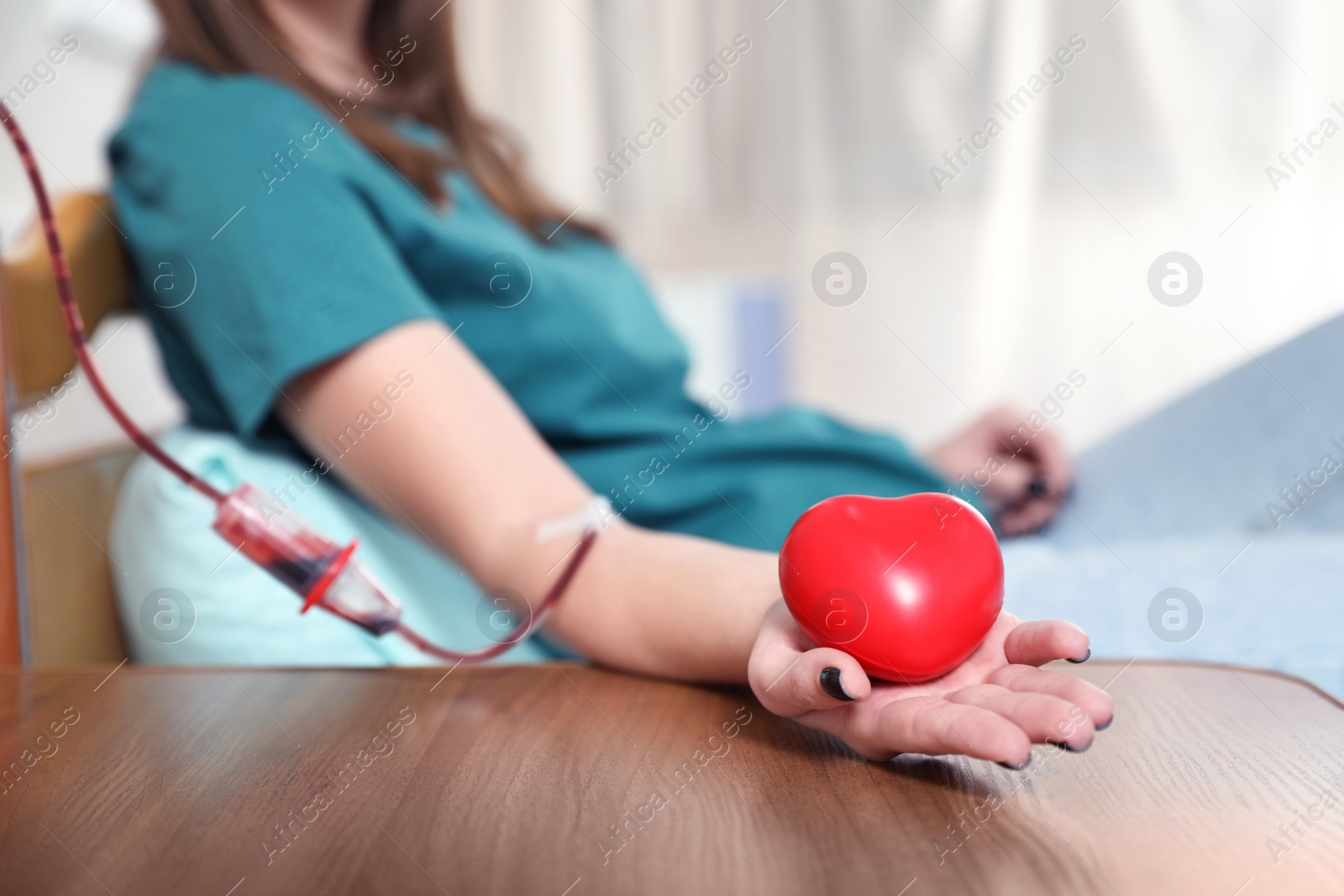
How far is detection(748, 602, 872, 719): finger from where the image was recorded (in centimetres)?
32

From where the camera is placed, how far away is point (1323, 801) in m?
0.29

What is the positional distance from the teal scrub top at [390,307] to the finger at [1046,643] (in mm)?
324

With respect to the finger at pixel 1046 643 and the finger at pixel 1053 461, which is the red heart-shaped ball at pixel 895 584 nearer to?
the finger at pixel 1046 643

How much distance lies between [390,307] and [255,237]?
10cm

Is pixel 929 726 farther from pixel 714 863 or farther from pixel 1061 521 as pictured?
pixel 1061 521

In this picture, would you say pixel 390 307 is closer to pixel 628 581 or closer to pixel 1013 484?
pixel 628 581

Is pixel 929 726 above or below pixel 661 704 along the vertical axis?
above

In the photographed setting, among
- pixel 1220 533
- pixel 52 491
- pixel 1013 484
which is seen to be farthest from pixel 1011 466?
pixel 52 491

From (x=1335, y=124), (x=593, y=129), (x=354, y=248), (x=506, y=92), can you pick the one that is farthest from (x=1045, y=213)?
(x=354, y=248)

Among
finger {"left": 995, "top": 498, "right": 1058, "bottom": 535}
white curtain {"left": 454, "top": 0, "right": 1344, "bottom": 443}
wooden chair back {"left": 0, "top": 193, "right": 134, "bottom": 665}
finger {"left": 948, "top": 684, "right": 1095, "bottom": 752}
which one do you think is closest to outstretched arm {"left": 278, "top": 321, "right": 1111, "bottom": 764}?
finger {"left": 948, "top": 684, "right": 1095, "bottom": 752}

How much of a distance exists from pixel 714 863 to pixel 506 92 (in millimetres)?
2083

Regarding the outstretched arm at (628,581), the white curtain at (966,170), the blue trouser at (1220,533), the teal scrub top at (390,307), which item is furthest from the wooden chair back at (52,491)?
the white curtain at (966,170)

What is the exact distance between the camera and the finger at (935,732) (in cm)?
29

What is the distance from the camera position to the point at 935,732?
306 millimetres
